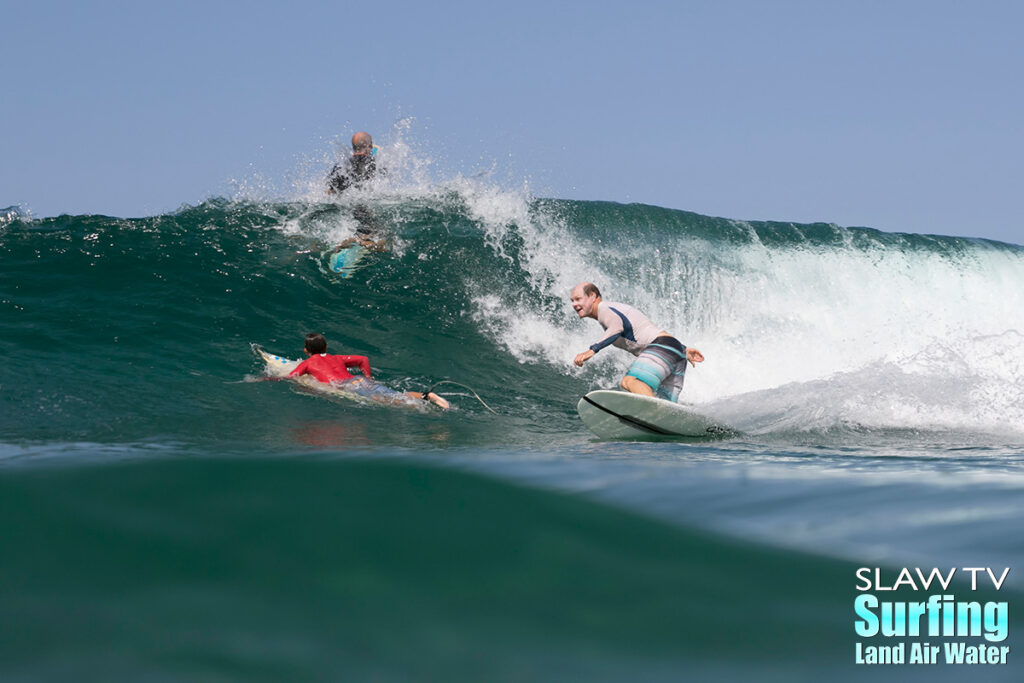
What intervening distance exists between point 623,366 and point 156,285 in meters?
5.99

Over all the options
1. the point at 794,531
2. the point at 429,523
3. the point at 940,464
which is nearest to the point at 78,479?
the point at 429,523

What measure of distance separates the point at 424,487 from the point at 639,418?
154 inches

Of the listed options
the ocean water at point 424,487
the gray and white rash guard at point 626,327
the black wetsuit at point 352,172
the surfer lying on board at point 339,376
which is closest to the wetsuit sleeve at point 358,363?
the surfer lying on board at point 339,376

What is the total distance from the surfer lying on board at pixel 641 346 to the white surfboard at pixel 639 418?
27cm

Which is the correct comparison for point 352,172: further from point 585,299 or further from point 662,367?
point 662,367

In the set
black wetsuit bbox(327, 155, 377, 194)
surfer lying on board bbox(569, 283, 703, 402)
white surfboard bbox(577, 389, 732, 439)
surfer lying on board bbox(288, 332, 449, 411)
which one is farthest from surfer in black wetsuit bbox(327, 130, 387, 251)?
white surfboard bbox(577, 389, 732, 439)

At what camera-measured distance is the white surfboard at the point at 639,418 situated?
21.3 ft

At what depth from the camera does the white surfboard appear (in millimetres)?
6496

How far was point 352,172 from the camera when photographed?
12078 mm

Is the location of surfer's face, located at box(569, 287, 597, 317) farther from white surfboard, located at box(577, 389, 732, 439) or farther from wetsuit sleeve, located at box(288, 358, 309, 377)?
wetsuit sleeve, located at box(288, 358, 309, 377)

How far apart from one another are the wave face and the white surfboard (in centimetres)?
34

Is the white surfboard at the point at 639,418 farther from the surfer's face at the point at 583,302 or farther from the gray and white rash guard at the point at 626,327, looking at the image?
the surfer's face at the point at 583,302

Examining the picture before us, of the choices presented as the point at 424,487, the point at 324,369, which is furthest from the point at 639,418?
the point at 424,487

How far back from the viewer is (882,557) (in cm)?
221
